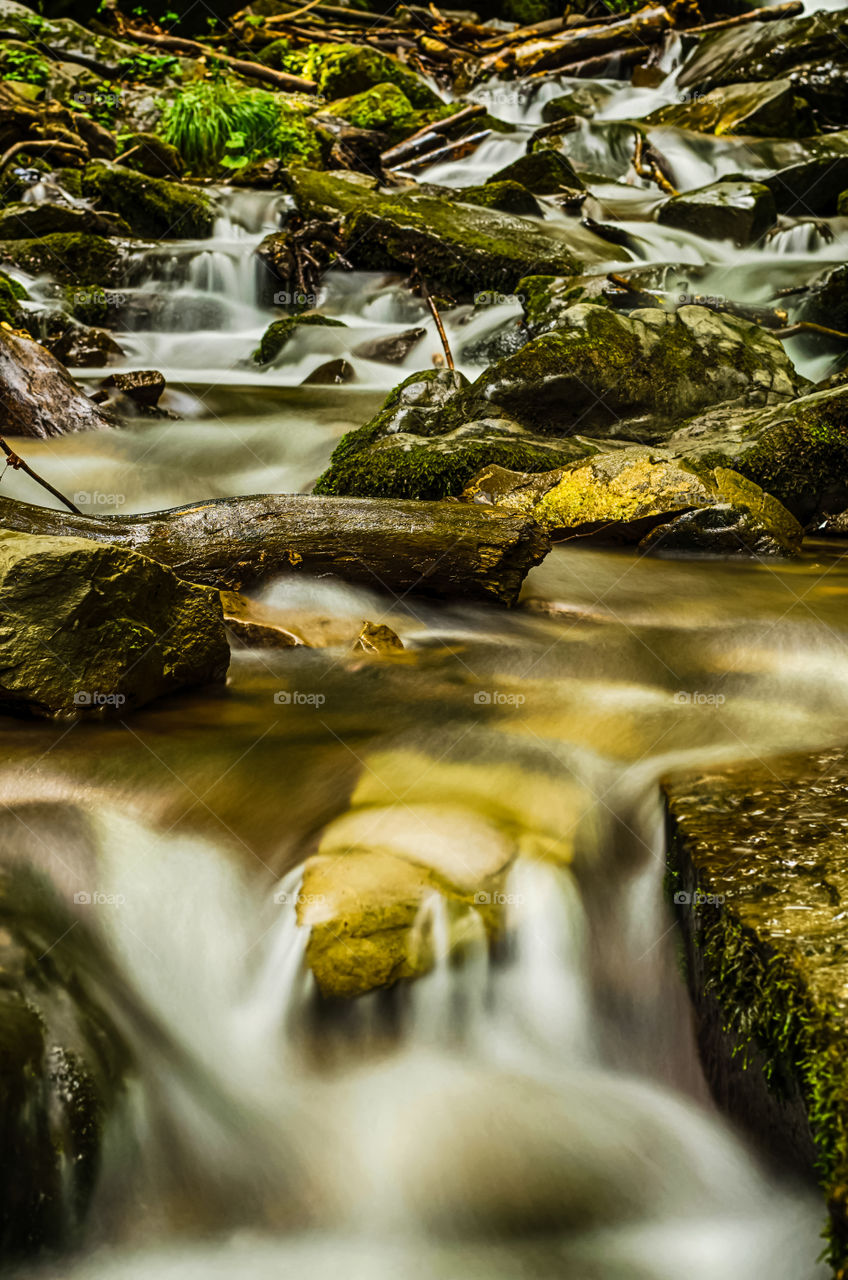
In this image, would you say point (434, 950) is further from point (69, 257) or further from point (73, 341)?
point (69, 257)

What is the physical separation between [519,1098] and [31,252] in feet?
32.6

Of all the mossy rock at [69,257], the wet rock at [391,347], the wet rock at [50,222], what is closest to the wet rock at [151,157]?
the wet rock at [50,222]

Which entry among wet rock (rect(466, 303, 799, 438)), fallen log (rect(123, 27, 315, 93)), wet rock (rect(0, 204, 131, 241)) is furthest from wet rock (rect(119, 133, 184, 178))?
wet rock (rect(466, 303, 799, 438))

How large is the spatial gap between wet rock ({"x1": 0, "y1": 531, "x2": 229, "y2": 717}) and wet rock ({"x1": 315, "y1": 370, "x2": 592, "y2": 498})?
2.09 metres

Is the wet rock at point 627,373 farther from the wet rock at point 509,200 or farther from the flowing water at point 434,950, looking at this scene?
the wet rock at point 509,200

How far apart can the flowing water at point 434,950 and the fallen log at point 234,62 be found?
15.5 metres

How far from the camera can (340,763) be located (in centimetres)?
302

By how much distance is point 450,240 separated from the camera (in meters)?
9.34

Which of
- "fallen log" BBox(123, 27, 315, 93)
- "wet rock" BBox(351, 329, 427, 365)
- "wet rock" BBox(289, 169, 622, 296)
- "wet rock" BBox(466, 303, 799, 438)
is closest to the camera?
"wet rock" BBox(466, 303, 799, 438)

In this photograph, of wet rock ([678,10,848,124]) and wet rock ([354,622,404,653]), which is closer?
wet rock ([354,622,404,653])

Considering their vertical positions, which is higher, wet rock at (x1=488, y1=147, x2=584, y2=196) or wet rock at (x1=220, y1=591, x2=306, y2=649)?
wet rock at (x1=488, y1=147, x2=584, y2=196)

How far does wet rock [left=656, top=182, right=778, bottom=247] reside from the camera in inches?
415

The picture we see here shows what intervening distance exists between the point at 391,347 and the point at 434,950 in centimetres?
714

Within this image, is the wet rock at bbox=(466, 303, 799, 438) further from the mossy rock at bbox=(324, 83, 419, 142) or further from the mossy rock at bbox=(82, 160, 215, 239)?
the mossy rock at bbox=(324, 83, 419, 142)
